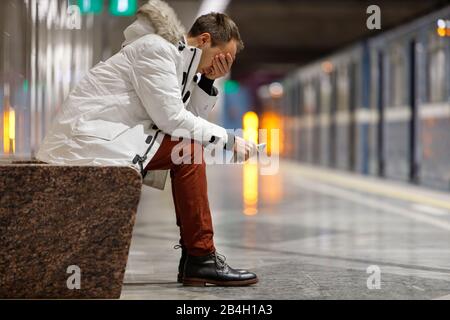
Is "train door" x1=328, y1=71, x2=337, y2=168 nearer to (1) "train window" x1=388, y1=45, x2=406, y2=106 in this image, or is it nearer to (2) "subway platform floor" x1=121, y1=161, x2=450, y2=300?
(1) "train window" x1=388, y1=45, x2=406, y2=106

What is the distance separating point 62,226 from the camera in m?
4.05

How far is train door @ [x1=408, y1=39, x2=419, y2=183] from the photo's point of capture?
48.1ft

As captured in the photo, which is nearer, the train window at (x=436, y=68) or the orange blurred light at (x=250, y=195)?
the orange blurred light at (x=250, y=195)

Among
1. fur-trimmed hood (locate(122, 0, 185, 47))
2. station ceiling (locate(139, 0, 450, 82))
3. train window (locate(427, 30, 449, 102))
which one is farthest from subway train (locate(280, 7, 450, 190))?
fur-trimmed hood (locate(122, 0, 185, 47))

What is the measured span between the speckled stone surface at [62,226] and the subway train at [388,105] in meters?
9.34

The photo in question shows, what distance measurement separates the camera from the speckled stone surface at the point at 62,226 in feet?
13.1

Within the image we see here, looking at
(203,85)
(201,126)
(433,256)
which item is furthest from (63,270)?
(433,256)

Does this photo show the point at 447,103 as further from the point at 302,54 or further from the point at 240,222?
the point at 302,54

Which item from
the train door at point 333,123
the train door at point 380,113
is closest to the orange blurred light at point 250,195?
the train door at point 380,113

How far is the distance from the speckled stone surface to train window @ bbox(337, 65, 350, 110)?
1643cm

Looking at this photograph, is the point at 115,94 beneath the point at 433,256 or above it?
above

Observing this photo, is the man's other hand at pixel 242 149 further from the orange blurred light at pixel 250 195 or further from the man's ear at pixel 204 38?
the orange blurred light at pixel 250 195

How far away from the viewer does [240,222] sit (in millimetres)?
8445
